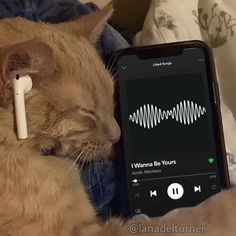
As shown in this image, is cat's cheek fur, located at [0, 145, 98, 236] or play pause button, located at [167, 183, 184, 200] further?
play pause button, located at [167, 183, 184, 200]

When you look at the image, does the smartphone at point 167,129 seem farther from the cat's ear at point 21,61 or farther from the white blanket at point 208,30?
the cat's ear at point 21,61

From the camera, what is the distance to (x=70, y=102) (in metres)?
0.86

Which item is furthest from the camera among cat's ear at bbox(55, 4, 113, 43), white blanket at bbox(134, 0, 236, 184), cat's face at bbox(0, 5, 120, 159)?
white blanket at bbox(134, 0, 236, 184)

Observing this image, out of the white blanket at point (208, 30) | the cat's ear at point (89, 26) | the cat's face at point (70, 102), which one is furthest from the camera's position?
the white blanket at point (208, 30)

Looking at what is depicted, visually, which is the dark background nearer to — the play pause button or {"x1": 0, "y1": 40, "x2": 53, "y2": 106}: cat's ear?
the play pause button

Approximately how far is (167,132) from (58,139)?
0.24 meters

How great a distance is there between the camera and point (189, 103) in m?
1.03

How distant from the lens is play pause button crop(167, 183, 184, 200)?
995 millimetres

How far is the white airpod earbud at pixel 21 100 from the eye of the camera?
80 centimetres

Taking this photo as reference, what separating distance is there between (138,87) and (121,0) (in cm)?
37

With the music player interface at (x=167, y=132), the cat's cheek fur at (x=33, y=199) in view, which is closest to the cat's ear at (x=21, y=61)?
the cat's cheek fur at (x=33, y=199)

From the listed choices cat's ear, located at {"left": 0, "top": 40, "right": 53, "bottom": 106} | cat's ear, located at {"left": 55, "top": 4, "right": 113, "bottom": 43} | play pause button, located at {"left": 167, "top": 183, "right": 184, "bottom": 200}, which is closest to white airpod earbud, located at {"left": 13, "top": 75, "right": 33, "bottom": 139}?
cat's ear, located at {"left": 0, "top": 40, "right": 53, "bottom": 106}

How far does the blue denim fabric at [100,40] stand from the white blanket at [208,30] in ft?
0.26

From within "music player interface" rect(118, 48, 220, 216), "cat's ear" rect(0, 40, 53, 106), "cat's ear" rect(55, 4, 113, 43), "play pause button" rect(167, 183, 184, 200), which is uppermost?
"cat's ear" rect(55, 4, 113, 43)
